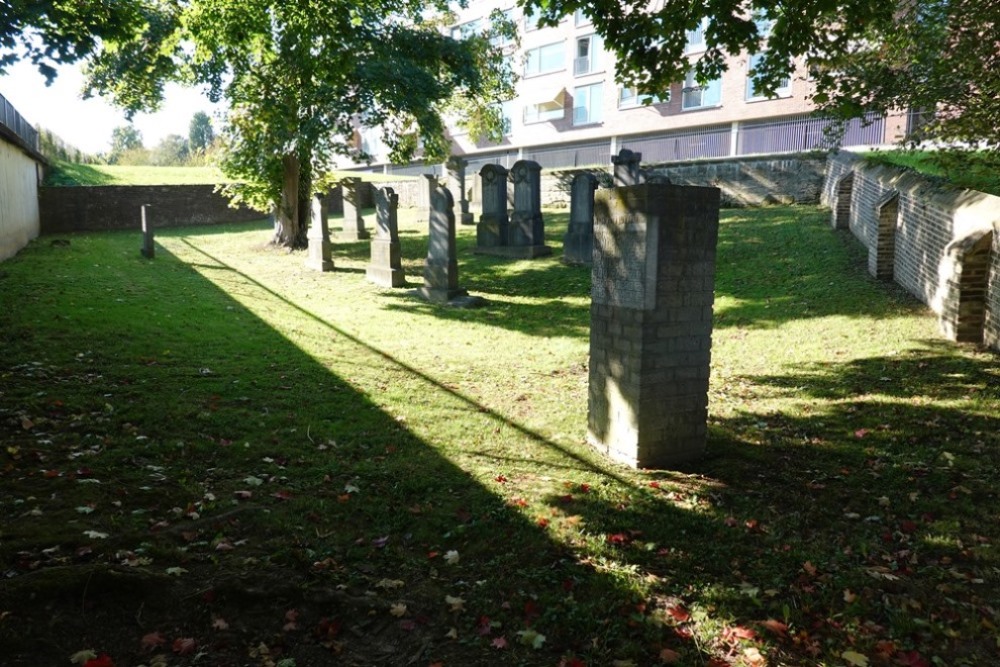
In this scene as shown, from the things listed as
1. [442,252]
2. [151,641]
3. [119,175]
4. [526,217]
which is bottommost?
[151,641]

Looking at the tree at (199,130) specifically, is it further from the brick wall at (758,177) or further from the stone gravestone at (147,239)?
the brick wall at (758,177)

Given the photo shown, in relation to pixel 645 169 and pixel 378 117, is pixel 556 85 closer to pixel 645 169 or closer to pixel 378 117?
pixel 645 169

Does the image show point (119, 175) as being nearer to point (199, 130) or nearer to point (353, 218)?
point (353, 218)

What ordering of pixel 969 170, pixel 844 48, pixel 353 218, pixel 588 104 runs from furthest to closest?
1. pixel 588 104
2. pixel 353 218
3. pixel 969 170
4. pixel 844 48

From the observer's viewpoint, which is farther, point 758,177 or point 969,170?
point 758,177

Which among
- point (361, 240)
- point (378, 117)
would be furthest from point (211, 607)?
point (361, 240)

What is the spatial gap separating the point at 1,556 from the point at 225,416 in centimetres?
331

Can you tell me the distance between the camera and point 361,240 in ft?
81.1

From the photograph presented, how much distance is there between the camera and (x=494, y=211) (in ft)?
66.7

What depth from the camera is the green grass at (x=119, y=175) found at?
96.5ft

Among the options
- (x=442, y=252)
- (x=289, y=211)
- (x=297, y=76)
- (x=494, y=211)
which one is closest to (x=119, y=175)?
(x=289, y=211)

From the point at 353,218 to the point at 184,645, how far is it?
72.7 ft

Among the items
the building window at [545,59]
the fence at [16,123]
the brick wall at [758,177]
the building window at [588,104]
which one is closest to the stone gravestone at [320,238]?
the fence at [16,123]

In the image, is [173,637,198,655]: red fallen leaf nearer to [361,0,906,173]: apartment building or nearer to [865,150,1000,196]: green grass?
[865,150,1000,196]: green grass
